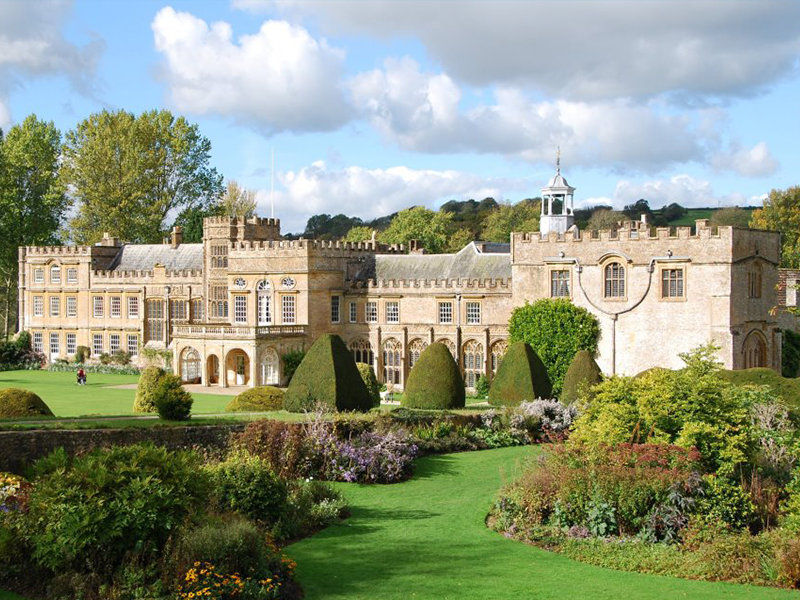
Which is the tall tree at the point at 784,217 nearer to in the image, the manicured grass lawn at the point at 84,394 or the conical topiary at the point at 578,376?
the conical topiary at the point at 578,376

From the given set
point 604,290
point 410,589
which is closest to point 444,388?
point 604,290

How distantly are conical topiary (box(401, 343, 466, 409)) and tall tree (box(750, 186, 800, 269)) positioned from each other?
3725 centimetres

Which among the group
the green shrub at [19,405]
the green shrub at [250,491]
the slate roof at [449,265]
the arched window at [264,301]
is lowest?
the green shrub at [250,491]

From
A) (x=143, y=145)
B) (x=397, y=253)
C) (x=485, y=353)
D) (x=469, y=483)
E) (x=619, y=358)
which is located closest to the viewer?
(x=469, y=483)

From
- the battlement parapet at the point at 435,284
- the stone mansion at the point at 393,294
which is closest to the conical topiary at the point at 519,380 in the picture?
the stone mansion at the point at 393,294

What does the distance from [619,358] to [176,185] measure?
38.7m

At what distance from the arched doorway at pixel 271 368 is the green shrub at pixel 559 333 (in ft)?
37.1

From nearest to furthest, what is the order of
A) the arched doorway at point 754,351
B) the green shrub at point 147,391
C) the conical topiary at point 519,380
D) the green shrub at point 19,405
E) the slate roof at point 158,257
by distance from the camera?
the green shrub at point 19,405 → the conical topiary at point 519,380 → the green shrub at point 147,391 → the arched doorway at point 754,351 → the slate roof at point 158,257

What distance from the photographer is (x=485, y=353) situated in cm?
4572

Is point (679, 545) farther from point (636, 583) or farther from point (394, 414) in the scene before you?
point (394, 414)

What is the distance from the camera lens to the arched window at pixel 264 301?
49.1m

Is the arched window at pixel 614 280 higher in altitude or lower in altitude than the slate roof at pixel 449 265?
lower

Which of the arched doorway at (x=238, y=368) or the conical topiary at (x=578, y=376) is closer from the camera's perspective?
the conical topiary at (x=578, y=376)

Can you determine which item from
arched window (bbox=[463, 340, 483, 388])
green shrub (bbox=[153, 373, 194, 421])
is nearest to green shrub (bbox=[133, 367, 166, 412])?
green shrub (bbox=[153, 373, 194, 421])
